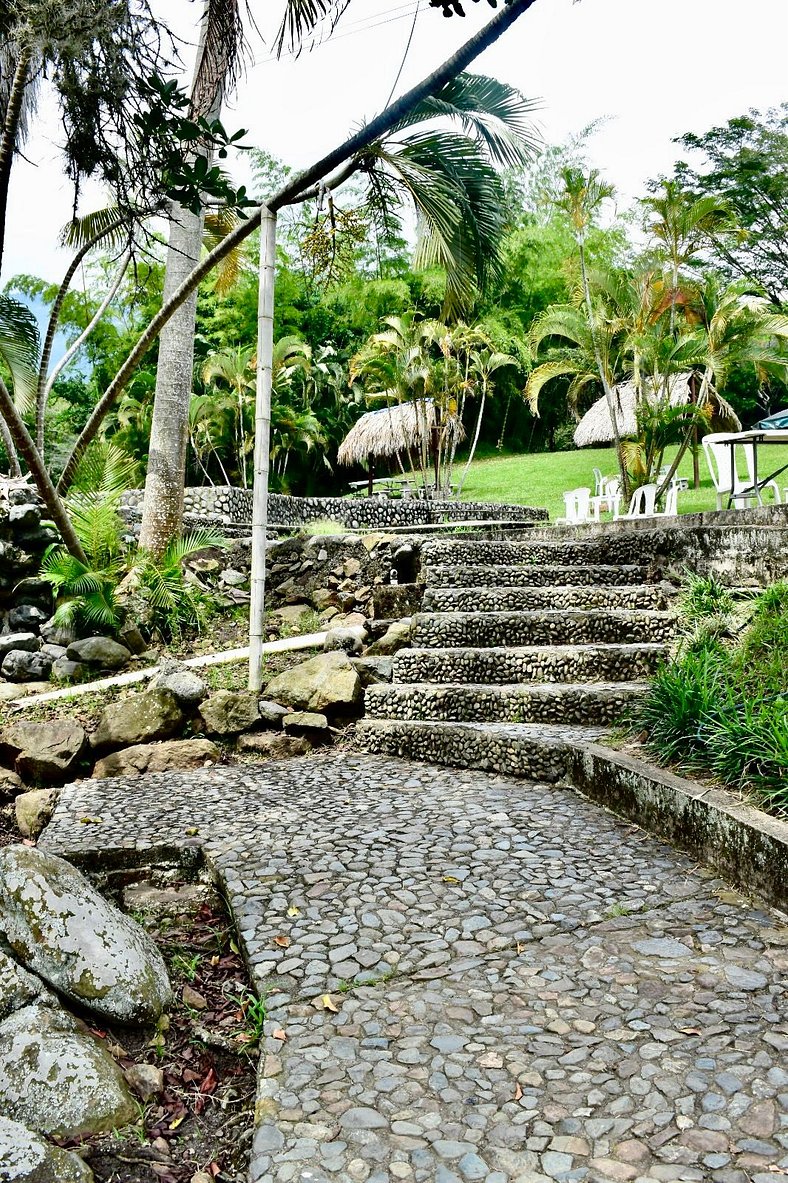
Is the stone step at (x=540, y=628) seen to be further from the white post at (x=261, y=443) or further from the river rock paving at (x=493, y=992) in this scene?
the river rock paving at (x=493, y=992)

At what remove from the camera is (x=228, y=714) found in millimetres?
5691

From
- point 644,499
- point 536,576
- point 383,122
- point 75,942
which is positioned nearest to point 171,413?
point 536,576

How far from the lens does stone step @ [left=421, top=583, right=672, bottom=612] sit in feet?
19.7

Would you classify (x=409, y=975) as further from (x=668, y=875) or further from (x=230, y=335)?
(x=230, y=335)

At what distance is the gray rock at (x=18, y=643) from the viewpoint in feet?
25.9

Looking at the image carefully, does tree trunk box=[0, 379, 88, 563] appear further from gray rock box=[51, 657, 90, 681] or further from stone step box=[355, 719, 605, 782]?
stone step box=[355, 719, 605, 782]

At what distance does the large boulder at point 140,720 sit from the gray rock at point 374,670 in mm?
1202

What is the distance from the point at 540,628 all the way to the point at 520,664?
41 centimetres

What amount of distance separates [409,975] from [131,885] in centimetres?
148

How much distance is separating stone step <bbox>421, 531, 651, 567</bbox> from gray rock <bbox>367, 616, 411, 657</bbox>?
0.72 m

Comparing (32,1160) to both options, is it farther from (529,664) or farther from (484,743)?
(529,664)

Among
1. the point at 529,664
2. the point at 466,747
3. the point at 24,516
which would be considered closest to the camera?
the point at 466,747

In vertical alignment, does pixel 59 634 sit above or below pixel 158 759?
above

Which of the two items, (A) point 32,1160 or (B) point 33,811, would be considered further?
(B) point 33,811
